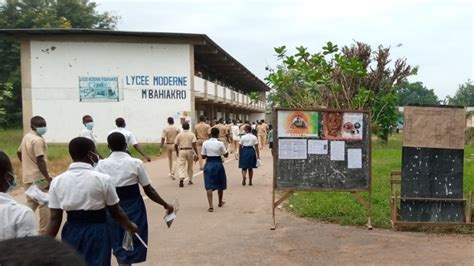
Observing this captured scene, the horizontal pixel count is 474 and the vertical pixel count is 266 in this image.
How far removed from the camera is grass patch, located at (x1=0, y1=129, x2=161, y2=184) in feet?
50.4

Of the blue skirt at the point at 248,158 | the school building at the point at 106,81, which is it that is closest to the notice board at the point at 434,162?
the blue skirt at the point at 248,158

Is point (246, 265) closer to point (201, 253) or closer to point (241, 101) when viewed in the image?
point (201, 253)

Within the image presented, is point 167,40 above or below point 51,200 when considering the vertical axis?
above

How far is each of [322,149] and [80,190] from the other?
4547 millimetres

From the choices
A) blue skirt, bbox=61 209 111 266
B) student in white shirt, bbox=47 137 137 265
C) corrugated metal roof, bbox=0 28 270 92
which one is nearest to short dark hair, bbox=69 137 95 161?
student in white shirt, bbox=47 137 137 265

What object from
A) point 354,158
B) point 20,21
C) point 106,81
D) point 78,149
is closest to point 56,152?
point 106,81

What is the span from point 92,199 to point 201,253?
8.89 feet

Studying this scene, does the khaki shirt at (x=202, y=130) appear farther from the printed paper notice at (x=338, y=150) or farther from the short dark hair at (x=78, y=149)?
the short dark hair at (x=78, y=149)

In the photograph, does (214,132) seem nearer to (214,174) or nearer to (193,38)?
(214,174)

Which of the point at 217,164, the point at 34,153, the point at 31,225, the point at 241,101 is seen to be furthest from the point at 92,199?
the point at 241,101

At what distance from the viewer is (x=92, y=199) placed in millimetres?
3797

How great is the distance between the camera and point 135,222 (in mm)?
4902

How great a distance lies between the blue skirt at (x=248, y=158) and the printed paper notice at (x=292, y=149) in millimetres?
4440

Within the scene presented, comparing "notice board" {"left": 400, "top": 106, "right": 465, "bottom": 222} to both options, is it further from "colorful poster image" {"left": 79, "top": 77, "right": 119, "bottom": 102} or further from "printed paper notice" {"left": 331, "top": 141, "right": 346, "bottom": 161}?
"colorful poster image" {"left": 79, "top": 77, "right": 119, "bottom": 102}
